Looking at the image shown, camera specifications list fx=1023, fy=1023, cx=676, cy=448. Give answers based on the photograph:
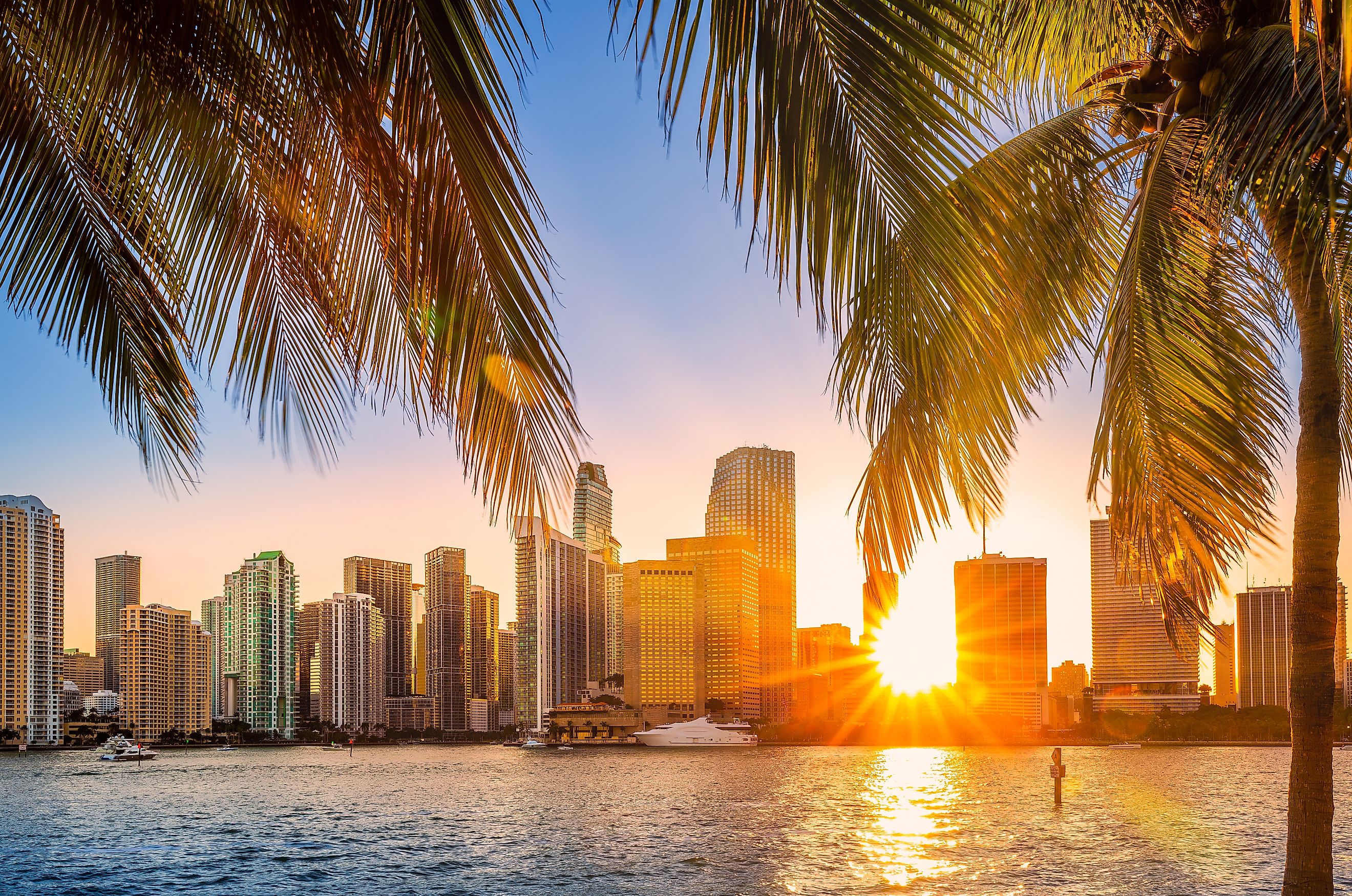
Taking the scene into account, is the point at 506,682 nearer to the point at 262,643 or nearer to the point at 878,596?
the point at 262,643

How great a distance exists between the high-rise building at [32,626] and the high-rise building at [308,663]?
113 ft

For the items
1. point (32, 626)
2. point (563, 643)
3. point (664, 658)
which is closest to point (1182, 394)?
point (32, 626)

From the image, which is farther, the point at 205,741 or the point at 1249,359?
the point at 205,741

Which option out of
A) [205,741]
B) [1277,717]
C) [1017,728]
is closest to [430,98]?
[1277,717]

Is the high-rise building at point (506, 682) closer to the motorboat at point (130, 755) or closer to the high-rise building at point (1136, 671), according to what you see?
the motorboat at point (130, 755)

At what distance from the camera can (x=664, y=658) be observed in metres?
153

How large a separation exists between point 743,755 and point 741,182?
392 ft

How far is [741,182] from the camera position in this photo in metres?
1.88

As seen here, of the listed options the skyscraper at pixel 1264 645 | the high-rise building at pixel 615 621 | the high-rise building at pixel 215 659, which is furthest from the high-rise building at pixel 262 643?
the skyscraper at pixel 1264 645

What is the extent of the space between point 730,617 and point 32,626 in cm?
9519

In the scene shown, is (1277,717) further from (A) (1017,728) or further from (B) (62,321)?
(B) (62,321)

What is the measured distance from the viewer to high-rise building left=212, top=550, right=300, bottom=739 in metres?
156

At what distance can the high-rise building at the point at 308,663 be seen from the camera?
16312 cm

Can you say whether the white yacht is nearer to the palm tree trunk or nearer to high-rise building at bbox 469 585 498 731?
high-rise building at bbox 469 585 498 731
